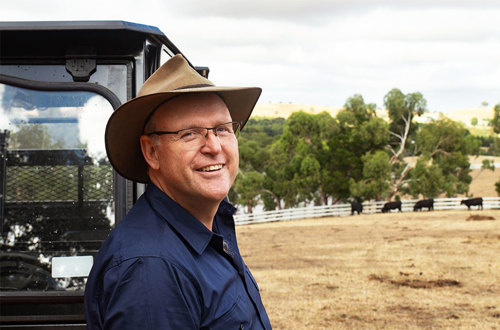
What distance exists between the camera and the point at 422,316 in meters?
7.39

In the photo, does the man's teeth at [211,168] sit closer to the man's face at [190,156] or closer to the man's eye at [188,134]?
the man's face at [190,156]

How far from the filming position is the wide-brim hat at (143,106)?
1867 mm

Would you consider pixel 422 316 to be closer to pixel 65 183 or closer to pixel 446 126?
pixel 65 183

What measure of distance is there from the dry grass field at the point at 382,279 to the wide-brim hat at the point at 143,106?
17.8 feet

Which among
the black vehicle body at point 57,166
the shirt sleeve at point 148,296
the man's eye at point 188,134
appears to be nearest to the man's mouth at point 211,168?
the man's eye at point 188,134

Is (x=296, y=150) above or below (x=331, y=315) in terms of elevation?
above

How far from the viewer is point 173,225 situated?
1754 mm

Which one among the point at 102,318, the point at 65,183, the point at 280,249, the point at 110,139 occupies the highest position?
the point at 110,139

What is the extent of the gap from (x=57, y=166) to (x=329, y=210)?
28618mm

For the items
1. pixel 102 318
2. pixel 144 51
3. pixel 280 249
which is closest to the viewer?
pixel 102 318

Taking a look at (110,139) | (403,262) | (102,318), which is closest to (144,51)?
(110,139)

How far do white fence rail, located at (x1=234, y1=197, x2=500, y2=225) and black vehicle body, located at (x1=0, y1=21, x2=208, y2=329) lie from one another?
25768 mm

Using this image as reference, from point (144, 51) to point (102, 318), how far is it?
1.36 m

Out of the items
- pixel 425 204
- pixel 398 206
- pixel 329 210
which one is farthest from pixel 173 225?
pixel 398 206
